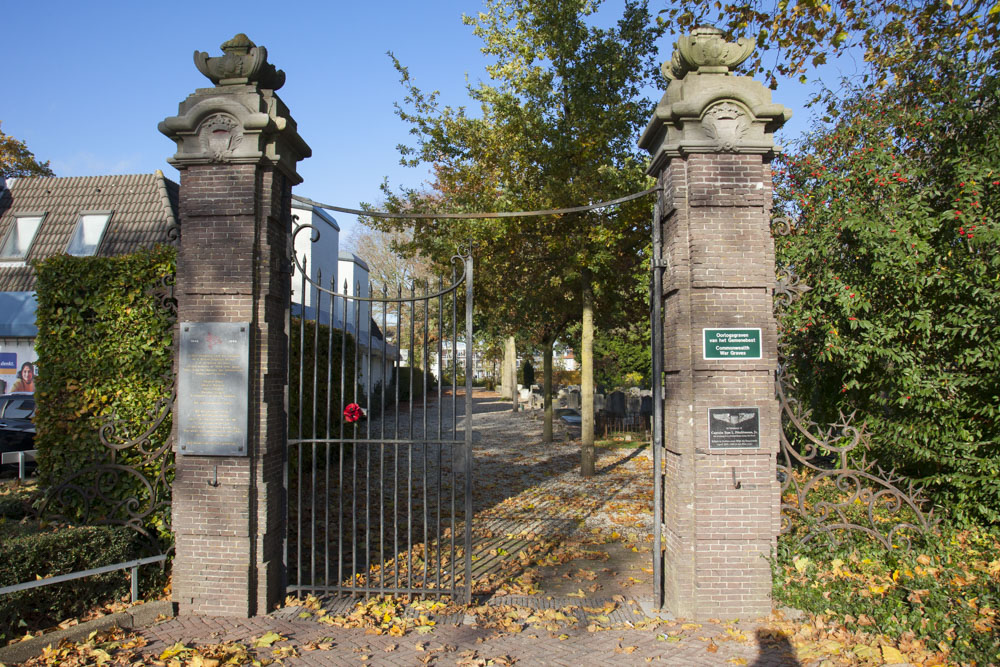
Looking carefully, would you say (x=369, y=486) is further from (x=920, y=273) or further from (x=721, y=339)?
(x=920, y=273)

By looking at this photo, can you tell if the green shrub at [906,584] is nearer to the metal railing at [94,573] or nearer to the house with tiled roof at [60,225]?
the metal railing at [94,573]

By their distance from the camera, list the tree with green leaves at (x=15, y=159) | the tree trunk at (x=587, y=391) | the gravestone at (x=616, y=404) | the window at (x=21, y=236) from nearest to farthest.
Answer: the tree trunk at (x=587, y=391) → the window at (x=21, y=236) → the gravestone at (x=616, y=404) → the tree with green leaves at (x=15, y=159)

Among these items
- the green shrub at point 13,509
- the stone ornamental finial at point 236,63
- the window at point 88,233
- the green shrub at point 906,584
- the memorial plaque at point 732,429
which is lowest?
the green shrub at point 906,584

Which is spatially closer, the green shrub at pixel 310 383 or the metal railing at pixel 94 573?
the metal railing at pixel 94 573

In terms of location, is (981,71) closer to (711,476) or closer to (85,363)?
(711,476)

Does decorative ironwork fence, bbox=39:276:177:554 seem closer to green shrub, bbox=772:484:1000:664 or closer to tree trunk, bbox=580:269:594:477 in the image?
green shrub, bbox=772:484:1000:664

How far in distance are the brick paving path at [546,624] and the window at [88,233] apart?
12.2 m

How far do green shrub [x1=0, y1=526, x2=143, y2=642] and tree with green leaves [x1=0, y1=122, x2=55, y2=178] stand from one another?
2430 centimetres

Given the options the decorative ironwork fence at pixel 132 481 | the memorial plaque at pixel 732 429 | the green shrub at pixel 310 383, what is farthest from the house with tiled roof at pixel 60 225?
the memorial plaque at pixel 732 429

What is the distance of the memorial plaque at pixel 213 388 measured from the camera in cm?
543

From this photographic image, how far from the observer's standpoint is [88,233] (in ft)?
51.1

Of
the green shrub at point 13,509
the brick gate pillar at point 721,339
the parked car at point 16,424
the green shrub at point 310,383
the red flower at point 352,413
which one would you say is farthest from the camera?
the parked car at point 16,424

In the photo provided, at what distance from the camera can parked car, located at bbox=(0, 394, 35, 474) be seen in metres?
11.7

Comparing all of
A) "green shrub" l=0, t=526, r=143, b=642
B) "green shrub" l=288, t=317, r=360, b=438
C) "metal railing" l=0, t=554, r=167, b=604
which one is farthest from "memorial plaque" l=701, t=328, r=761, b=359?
"green shrub" l=288, t=317, r=360, b=438
